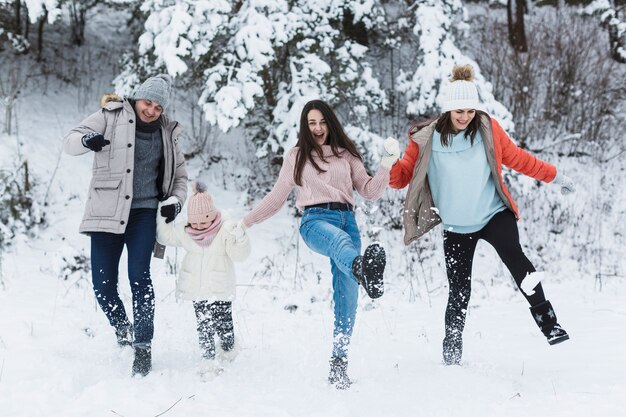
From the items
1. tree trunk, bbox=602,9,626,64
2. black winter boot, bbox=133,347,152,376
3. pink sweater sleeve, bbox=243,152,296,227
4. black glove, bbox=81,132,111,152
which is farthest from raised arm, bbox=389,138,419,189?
tree trunk, bbox=602,9,626,64

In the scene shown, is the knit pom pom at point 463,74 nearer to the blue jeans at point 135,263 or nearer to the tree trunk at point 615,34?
the blue jeans at point 135,263

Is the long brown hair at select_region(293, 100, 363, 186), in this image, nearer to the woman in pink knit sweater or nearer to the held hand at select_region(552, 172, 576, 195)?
the woman in pink knit sweater

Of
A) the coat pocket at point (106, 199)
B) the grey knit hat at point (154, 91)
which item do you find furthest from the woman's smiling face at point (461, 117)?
the coat pocket at point (106, 199)

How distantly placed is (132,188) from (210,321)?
1059 millimetres

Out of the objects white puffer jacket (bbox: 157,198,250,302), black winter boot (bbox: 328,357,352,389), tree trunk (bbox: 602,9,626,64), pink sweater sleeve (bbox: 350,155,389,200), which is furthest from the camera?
tree trunk (bbox: 602,9,626,64)

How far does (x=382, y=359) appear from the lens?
163 inches

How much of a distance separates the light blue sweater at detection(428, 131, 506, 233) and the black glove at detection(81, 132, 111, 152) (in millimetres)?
2140

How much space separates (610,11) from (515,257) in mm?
7792

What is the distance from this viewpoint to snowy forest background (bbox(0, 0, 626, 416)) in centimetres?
442

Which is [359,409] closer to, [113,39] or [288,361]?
[288,361]

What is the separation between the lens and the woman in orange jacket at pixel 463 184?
342cm

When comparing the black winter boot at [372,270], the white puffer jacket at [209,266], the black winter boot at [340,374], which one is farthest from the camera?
the white puffer jacket at [209,266]

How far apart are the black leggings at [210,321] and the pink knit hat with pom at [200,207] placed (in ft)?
1.95

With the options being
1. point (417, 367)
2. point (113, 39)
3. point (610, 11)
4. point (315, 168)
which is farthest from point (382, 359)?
point (113, 39)
